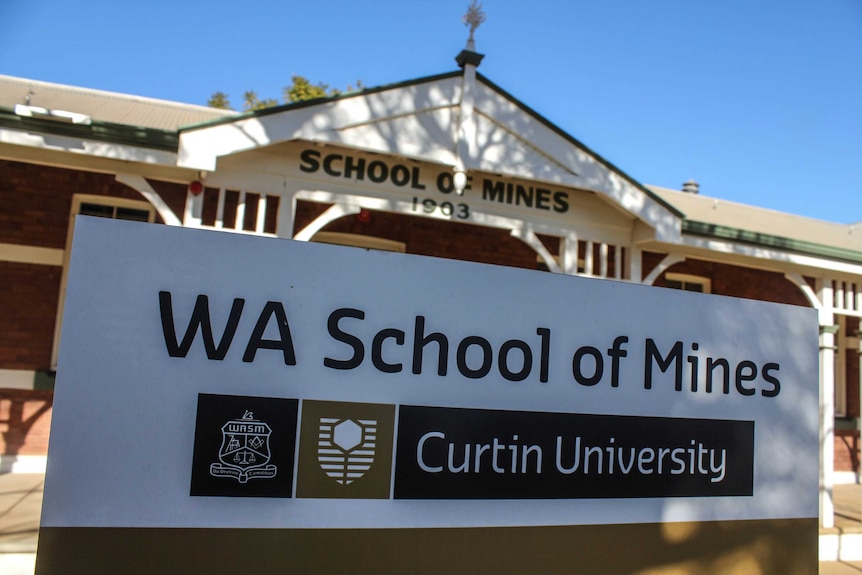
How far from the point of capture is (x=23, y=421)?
23.8ft

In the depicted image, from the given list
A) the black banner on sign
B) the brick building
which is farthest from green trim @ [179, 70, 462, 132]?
the black banner on sign

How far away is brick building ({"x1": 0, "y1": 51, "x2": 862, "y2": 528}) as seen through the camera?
5.68 meters

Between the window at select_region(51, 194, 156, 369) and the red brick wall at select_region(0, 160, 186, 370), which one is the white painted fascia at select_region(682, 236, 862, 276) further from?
the red brick wall at select_region(0, 160, 186, 370)

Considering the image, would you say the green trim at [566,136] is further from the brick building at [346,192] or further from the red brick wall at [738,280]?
the red brick wall at [738,280]

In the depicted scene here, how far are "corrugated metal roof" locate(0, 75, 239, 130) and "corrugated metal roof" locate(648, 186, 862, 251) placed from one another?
26.0 ft

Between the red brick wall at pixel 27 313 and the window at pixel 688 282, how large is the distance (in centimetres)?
827

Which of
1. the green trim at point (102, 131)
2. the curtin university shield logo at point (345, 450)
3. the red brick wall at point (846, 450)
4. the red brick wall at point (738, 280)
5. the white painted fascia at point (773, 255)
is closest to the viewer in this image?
the curtin university shield logo at point (345, 450)

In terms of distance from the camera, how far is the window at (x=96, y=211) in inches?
290

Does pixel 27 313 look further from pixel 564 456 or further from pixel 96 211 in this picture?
pixel 564 456

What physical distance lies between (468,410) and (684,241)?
5.75m

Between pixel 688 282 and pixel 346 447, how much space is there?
8972mm

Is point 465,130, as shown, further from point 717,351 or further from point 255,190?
point 717,351

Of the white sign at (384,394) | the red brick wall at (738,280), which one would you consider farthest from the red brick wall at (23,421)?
the red brick wall at (738,280)

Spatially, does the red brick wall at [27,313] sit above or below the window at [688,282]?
below
